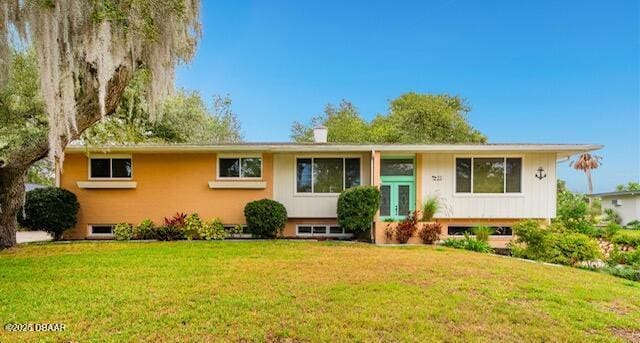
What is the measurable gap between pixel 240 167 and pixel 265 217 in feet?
6.50

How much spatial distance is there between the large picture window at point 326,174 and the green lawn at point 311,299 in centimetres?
452

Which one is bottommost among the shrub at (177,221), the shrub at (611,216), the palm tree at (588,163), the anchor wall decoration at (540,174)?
the shrub at (611,216)

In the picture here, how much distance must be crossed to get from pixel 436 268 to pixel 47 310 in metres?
5.30

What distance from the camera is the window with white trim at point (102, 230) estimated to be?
11570 millimetres

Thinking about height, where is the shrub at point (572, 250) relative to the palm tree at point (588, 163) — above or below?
below

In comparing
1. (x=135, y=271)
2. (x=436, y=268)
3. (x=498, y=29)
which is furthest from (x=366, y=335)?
(x=498, y=29)

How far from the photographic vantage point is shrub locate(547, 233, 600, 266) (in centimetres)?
763

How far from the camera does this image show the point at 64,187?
1141cm

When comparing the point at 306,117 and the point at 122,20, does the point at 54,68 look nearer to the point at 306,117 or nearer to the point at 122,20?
the point at 122,20

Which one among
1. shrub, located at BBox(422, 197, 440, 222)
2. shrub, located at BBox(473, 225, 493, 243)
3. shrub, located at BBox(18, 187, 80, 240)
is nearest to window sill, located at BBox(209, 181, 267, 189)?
shrub, located at BBox(18, 187, 80, 240)

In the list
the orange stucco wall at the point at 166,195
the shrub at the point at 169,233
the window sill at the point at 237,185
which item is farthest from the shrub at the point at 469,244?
the shrub at the point at 169,233

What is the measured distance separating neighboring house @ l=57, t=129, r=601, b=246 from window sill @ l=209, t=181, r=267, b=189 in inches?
1.2

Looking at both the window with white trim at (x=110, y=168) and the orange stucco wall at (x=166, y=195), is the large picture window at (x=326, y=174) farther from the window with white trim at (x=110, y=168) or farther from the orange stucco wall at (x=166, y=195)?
the window with white trim at (x=110, y=168)

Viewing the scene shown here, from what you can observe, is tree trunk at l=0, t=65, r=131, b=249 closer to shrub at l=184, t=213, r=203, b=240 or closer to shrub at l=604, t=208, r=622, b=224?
shrub at l=184, t=213, r=203, b=240
